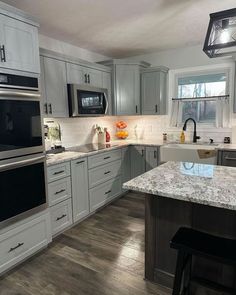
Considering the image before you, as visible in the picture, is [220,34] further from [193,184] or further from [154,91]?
[154,91]

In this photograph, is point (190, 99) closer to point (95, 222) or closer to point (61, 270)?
point (95, 222)

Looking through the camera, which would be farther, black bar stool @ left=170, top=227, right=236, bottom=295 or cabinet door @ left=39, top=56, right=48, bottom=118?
cabinet door @ left=39, top=56, right=48, bottom=118

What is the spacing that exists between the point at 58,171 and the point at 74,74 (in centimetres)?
146

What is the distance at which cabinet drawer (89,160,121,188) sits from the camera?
3127mm

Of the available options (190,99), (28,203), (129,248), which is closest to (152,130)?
(190,99)

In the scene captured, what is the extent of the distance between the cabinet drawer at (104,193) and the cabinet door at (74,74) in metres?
1.57

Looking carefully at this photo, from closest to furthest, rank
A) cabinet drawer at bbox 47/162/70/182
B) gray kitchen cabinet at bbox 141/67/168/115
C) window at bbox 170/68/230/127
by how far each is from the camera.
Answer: cabinet drawer at bbox 47/162/70/182
window at bbox 170/68/230/127
gray kitchen cabinet at bbox 141/67/168/115

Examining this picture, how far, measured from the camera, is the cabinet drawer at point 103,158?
3.09 m

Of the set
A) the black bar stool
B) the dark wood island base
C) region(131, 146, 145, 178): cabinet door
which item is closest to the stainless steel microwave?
region(131, 146, 145, 178): cabinet door

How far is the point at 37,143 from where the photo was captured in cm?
219

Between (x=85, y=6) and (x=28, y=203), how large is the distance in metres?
2.10

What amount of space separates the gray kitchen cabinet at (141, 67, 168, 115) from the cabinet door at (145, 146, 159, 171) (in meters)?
0.74

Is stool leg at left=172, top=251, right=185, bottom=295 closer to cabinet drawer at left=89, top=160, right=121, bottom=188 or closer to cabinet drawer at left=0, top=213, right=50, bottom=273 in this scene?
cabinet drawer at left=0, top=213, right=50, bottom=273

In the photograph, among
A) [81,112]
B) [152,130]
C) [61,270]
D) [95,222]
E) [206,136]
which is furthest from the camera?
[152,130]
